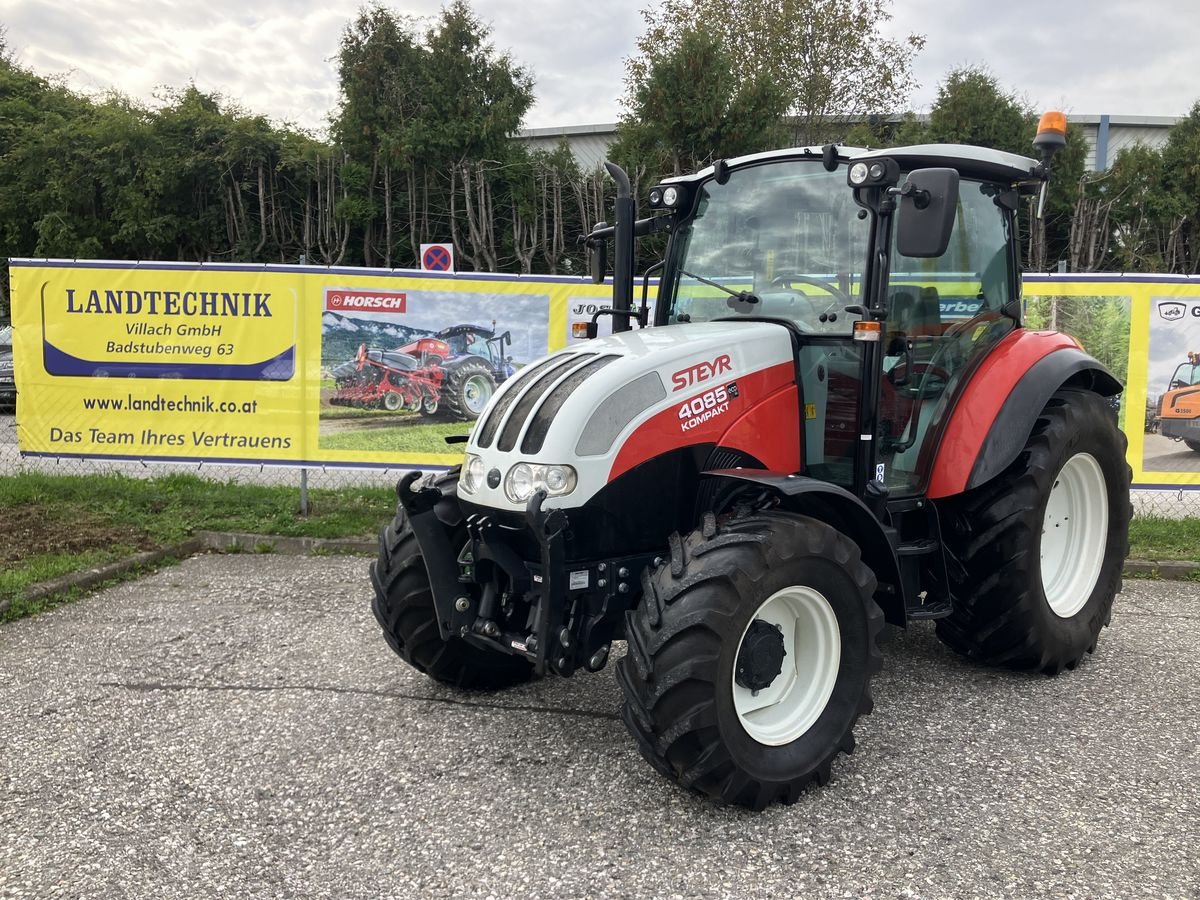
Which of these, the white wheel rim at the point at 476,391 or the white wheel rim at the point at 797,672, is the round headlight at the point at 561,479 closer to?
the white wheel rim at the point at 797,672

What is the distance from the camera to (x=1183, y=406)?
7629mm

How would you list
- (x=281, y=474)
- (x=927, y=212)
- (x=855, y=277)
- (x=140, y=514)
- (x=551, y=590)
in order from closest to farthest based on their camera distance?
(x=551, y=590)
(x=927, y=212)
(x=855, y=277)
(x=140, y=514)
(x=281, y=474)

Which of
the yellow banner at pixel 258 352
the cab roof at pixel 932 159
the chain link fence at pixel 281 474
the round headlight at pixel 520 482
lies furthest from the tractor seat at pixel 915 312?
the chain link fence at pixel 281 474

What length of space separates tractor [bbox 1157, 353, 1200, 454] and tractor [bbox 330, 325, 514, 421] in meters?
5.20

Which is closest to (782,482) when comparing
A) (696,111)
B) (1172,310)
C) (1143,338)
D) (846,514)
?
(846,514)

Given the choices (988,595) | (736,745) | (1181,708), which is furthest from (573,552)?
(1181,708)

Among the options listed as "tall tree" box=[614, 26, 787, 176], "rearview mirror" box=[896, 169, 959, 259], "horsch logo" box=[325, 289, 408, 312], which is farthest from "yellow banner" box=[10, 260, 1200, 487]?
"tall tree" box=[614, 26, 787, 176]

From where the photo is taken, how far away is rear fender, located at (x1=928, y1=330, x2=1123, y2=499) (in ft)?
14.8

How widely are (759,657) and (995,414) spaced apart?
1887 mm

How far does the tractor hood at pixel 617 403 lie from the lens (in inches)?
138

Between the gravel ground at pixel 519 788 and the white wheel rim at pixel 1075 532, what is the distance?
0.42 m

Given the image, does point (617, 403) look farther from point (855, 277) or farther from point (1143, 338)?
point (1143, 338)

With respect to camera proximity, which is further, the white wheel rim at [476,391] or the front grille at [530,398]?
the white wheel rim at [476,391]

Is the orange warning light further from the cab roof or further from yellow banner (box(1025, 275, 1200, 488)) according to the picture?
yellow banner (box(1025, 275, 1200, 488))
